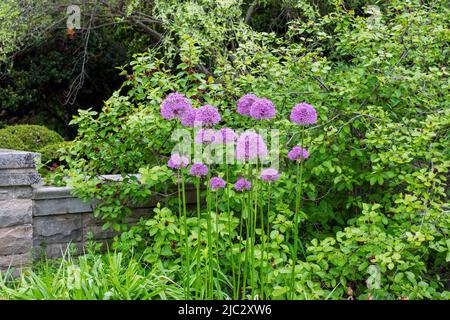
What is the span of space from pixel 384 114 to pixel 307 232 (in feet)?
3.28

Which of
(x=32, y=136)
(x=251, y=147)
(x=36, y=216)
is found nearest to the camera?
(x=251, y=147)

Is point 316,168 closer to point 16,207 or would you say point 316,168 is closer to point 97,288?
point 97,288

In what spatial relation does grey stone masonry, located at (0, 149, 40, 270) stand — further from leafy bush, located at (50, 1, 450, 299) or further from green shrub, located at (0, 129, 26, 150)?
green shrub, located at (0, 129, 26, 150)

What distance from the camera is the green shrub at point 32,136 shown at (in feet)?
21.0

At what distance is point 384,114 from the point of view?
349 cm

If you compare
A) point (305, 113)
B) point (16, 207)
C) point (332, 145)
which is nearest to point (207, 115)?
point (305, 113)

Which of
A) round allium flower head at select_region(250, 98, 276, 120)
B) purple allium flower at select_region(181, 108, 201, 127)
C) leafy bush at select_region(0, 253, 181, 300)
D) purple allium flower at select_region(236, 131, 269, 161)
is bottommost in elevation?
leafy bush at select_region(0, 253, 181, 300)

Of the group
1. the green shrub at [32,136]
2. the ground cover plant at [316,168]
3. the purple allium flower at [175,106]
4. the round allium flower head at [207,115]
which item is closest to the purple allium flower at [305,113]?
the round allium flower head at [207,115]

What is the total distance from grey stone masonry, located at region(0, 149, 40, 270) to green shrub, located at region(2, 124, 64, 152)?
8.24 feet

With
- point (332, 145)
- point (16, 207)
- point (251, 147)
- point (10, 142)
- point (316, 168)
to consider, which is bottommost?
point (16, 207)

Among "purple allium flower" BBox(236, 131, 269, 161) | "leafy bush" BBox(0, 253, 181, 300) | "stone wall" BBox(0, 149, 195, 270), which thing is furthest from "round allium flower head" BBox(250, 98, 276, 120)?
"stone wall" BBox(0, 149, 195, 270)

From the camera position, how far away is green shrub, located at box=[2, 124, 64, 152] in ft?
21.0

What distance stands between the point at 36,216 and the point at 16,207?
167 mm

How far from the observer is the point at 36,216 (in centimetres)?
402
